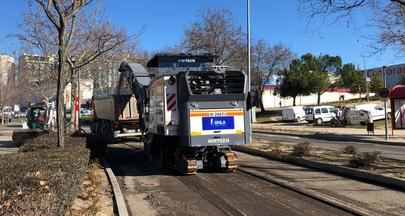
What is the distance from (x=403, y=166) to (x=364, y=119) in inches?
1267

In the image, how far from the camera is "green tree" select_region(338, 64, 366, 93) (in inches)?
3711

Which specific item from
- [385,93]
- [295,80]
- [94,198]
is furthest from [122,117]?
[295,80]

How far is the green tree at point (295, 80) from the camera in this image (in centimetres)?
7806

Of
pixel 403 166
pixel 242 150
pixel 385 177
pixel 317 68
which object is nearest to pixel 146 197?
pixel 385 177

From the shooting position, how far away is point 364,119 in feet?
145

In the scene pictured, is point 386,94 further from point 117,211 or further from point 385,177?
point 117,211

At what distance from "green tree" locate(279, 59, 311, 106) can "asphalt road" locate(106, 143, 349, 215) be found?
216ft

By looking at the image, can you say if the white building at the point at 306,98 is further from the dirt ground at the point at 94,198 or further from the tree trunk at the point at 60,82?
the dirt ground at the point at 94,198

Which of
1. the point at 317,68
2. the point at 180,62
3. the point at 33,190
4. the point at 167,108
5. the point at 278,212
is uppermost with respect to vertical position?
the point at 317,68

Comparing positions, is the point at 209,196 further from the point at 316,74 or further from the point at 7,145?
the point at 316,74

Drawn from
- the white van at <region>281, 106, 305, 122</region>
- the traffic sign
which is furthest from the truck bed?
the white van at <region>281, 106, 305, 122</region>

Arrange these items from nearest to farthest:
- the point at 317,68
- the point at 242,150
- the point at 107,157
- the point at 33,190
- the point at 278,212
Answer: the point at 33,190, the point at 278,212, the point at 107,157, the point at 242,150, the point at 317,68

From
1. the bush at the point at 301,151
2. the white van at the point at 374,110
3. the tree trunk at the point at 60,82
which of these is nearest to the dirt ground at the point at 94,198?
the tree trunk at the point at 60,82

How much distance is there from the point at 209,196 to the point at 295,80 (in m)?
69.7
